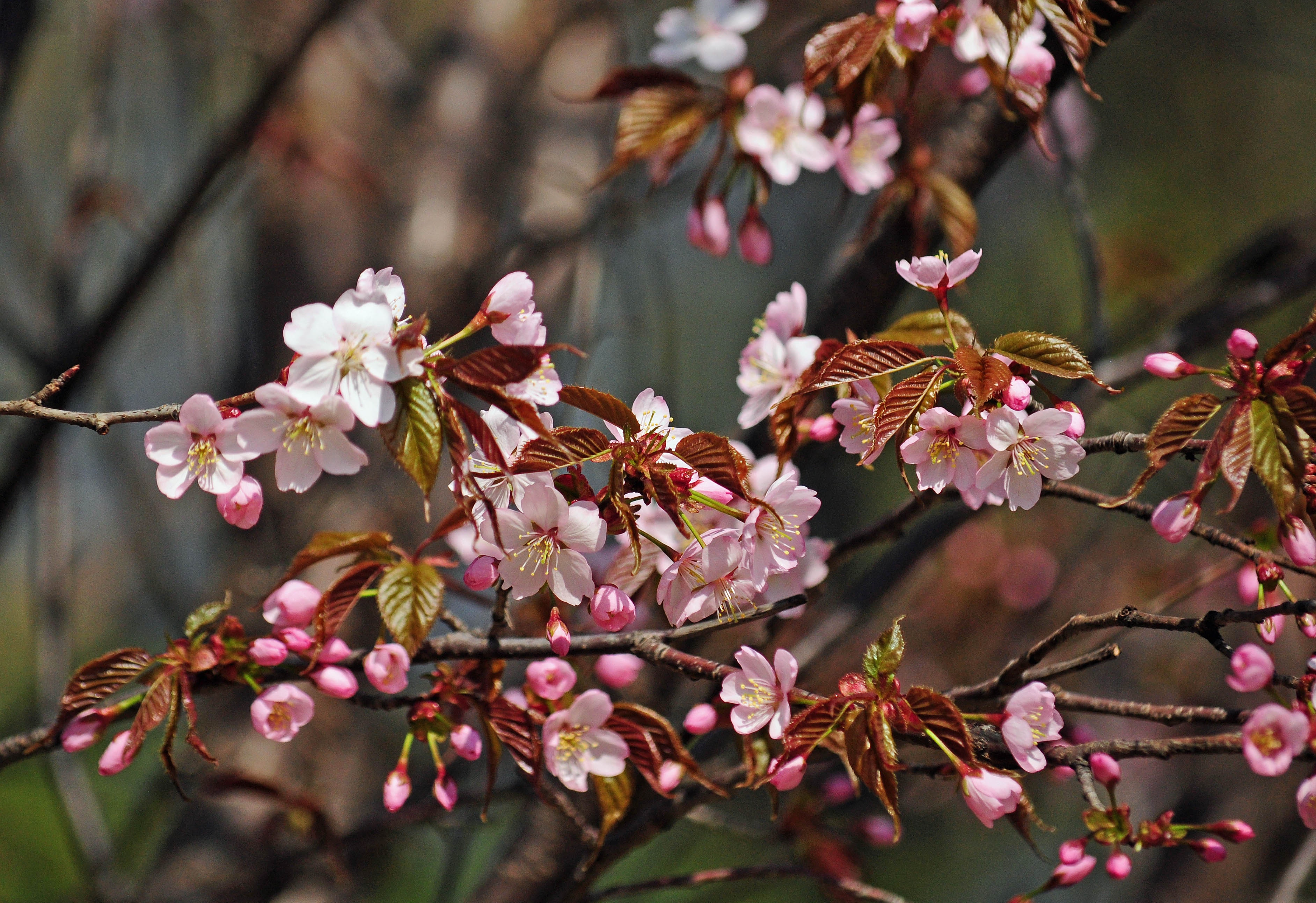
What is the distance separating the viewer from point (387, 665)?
2.54 feet

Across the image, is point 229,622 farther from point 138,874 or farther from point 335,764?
point 138,874

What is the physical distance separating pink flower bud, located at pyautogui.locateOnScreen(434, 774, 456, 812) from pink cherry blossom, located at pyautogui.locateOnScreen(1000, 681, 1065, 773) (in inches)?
19.7

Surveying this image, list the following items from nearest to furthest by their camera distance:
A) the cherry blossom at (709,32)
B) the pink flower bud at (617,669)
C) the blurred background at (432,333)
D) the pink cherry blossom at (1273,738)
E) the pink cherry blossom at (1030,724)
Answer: the pink cherry blossom at (1273,738) < the pink cherry blossom at (1030,724) < the pink flower bud at (617,669) < the cherry blossom at (709,32) < the blurred background at (432,333)

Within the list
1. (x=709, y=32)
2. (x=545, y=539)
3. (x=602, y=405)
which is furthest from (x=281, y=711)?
(x=709, y=32)

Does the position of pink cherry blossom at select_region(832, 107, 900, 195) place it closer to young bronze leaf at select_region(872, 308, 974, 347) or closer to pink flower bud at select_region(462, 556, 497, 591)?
young bronze leaf at select_region(872, 308, 974, 347)

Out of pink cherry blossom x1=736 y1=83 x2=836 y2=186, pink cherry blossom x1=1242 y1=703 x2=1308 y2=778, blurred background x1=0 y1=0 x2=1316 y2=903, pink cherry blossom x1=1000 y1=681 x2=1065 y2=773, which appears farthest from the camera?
blurred background x1=0 y1=0 x2=1316 y2=903

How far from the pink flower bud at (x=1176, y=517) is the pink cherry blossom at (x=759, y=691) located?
0.30 metres

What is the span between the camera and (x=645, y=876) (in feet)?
7.63

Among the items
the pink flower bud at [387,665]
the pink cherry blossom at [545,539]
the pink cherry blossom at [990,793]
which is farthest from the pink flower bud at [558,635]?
the pink cherry blossom at [990,793]

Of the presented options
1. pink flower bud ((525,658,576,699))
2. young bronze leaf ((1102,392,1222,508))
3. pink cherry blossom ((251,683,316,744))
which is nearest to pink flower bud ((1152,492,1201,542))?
young bronze leaf ((1102,392,1222,508))

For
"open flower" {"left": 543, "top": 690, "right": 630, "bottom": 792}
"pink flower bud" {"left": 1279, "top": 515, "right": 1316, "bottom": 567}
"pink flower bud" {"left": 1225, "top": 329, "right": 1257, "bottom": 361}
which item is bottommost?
"open flower" {"left": 543, "top": 690, "right": 630, "bottom": 792}

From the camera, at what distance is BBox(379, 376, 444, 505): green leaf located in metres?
0.65

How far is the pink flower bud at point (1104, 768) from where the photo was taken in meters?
0.78

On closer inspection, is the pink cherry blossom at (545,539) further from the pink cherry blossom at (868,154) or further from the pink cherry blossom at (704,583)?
the pink cherry blossom at (868,154)
